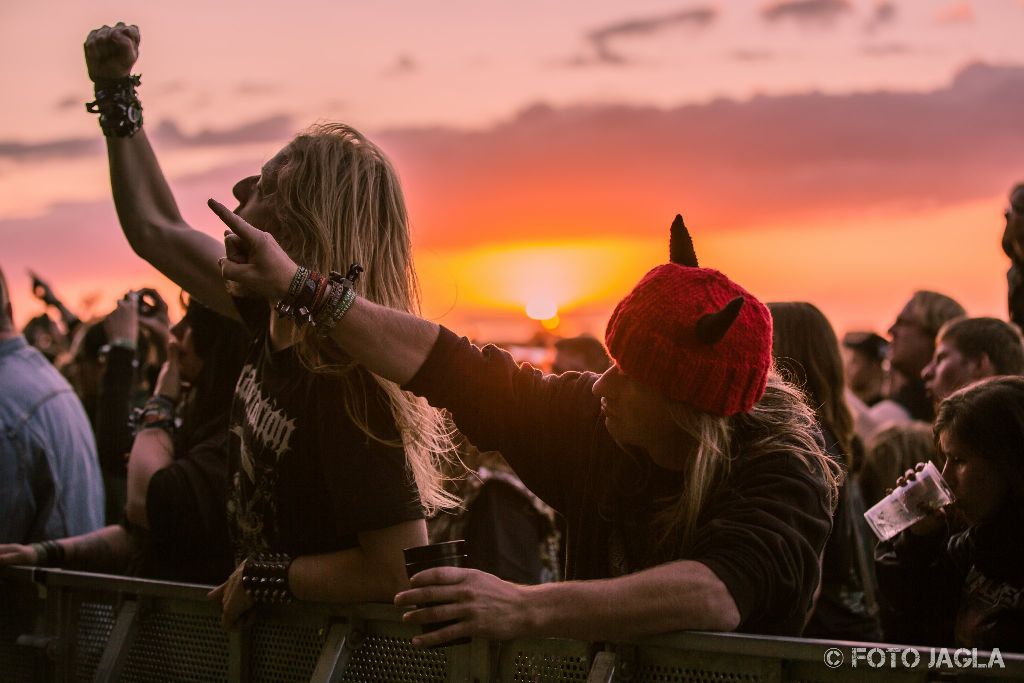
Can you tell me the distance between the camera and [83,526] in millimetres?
4461

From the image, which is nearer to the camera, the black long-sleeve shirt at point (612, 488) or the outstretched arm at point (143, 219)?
the black long-sleeve shirt at point (612, 488)

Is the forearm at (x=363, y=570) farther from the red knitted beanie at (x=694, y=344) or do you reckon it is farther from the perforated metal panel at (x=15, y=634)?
the perforated metal panel at (x=15, y=634)

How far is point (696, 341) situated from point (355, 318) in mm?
799

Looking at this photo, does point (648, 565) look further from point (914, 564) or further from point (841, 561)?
point (841, 561)

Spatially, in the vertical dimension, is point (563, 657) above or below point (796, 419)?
below

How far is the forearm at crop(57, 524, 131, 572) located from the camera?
13.4ft

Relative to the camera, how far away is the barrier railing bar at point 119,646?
126 inches

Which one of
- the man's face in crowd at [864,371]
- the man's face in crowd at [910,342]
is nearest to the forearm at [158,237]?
the man's face in crowd at [910,342]

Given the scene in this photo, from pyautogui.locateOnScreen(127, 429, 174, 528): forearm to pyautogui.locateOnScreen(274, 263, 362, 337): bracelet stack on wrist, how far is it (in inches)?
62.2

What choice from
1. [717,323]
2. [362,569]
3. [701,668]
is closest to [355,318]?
[362,569]

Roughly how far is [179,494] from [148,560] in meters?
0.41

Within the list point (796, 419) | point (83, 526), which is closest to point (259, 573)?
point (796, 419)

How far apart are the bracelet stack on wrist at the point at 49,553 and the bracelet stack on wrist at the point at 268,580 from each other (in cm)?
153

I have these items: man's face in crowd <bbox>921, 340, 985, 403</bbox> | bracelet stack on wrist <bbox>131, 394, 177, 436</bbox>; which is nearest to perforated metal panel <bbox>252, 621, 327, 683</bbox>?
bracelet stack on wrist <bbox>131, 394, 177, 436</bbox>
